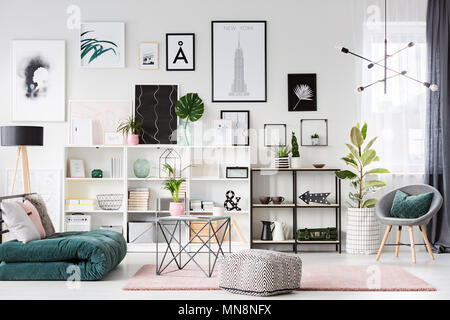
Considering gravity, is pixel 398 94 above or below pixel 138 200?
above

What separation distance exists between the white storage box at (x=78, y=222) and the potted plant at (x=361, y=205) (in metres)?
2.99

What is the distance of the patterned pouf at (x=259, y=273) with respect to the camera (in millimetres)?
4207

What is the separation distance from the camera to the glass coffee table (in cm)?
504

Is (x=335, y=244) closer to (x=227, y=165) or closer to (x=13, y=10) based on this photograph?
(x=227, y=165)

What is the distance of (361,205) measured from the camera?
6441mm

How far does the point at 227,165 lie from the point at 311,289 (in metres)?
2.59

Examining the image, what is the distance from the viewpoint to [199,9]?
6.80 m

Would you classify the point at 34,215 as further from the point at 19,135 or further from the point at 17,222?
the point at 19,135

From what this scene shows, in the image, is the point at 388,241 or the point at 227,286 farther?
the point at 388,241

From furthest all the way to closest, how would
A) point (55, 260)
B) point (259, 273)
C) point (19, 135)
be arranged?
point (19, 135) → point (55, 260) → point (259, 273)

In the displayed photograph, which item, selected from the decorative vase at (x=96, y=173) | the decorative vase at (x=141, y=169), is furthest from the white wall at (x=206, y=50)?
the decorative vase at (x=141, y=169)

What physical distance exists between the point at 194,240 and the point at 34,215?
202 centimetres

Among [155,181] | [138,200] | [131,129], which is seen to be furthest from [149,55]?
[138,200]

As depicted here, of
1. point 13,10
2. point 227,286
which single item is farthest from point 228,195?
point 13,10
